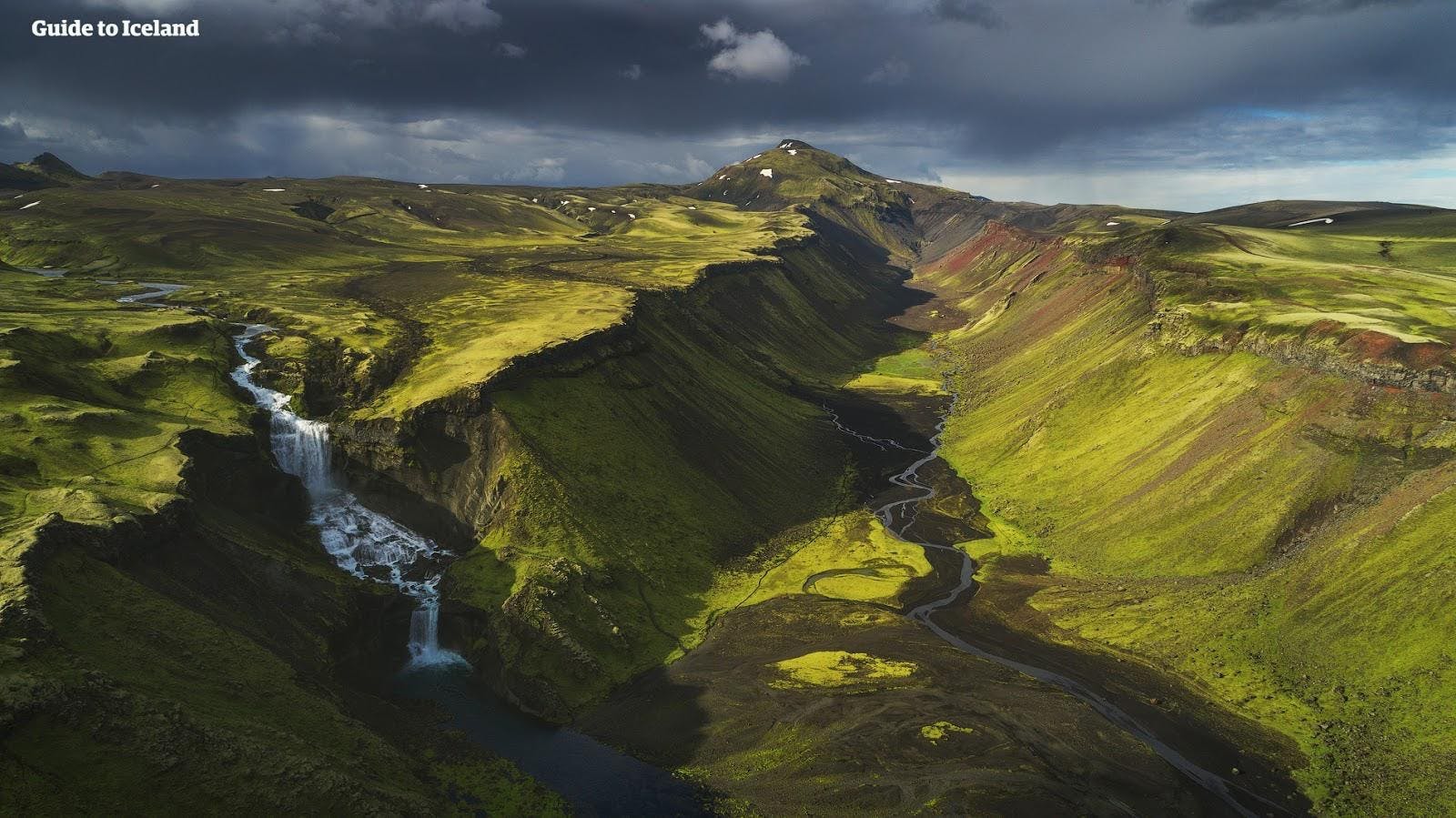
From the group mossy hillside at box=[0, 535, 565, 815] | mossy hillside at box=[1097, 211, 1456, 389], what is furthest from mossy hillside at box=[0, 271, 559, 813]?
mossy hillside at box=[1097, 211, 1456, 389]

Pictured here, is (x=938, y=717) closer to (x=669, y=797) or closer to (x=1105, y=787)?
(x=1105, y=787)

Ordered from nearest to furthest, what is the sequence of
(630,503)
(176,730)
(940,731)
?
(176,730)
(940,731)
(630,503)

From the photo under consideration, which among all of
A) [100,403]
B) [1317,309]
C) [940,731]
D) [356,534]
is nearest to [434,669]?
[356,534]

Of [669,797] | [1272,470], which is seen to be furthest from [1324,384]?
[669,797]

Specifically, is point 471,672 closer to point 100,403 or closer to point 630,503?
point 630,503

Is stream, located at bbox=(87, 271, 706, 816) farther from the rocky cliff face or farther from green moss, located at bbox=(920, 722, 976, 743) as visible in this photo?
green moss, located at bbox=(920, 722, 976, 743)

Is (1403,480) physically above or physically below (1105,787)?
above
